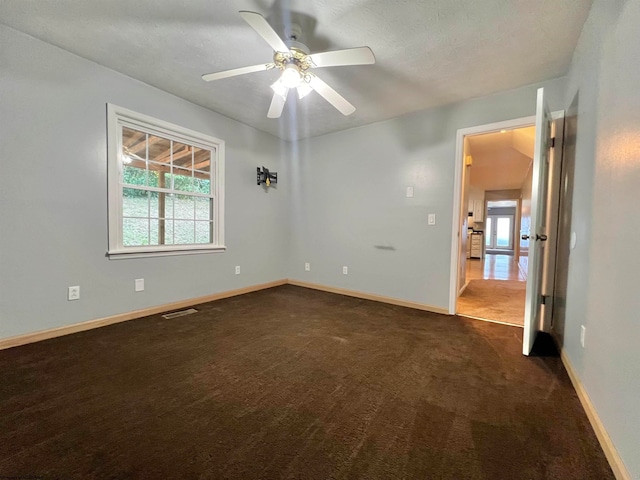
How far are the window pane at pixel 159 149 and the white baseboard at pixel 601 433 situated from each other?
155 inches

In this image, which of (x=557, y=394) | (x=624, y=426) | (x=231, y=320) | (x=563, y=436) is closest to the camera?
(x=624, y=426)

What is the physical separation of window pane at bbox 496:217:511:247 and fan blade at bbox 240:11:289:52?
609 inches

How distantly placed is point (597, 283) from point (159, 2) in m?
3.03

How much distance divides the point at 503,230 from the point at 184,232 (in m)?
15.6

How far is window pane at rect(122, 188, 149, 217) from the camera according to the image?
2.67 metres

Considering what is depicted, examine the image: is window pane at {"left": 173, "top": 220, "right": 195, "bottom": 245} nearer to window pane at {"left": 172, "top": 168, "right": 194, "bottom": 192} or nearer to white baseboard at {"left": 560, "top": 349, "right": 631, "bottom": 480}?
window pane at {"left": 172, "top": 168, "right": 194, "bottom": 192}

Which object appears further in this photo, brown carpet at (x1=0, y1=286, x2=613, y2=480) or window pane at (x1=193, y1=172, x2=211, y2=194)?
window pane at (x1=193, y1=172, x2=211, y2=194)

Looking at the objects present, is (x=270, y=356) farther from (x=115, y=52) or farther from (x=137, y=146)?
(x=115, y=52)

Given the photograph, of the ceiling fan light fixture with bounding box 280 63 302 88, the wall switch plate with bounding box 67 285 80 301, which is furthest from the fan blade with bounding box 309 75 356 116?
the wall switch plate with bounding box 67 285 80 301

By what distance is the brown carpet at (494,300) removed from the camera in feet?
9.66

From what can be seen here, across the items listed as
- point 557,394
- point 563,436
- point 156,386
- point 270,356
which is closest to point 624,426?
point 563,436

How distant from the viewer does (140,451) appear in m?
1.10

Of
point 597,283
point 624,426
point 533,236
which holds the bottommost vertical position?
point 624,426

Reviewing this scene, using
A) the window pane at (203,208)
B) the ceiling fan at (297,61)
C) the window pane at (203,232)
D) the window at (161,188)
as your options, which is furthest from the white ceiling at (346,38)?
the window pane at (203,232)
